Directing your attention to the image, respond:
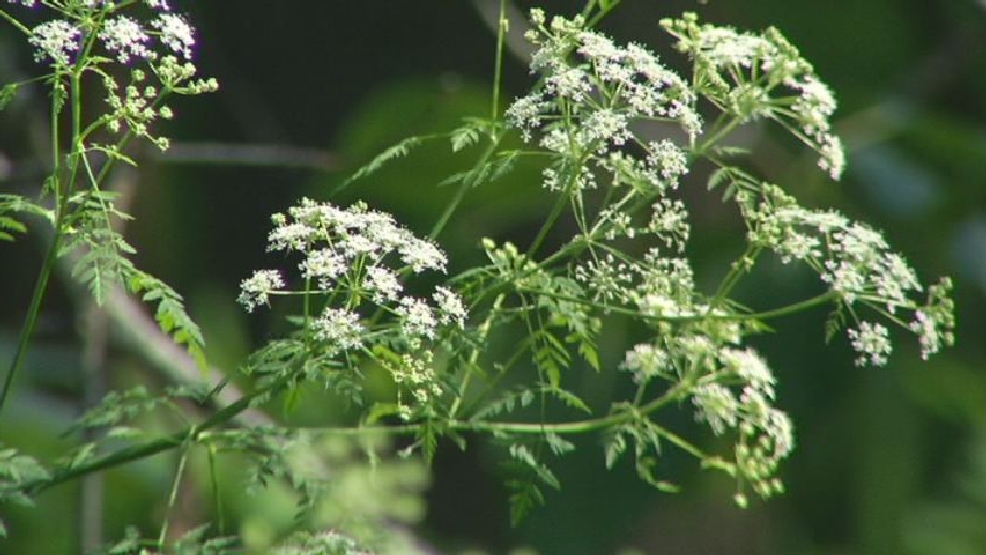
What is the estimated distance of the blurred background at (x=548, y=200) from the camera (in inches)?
155

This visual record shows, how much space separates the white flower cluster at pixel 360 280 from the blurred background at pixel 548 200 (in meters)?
2.17

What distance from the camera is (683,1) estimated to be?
16.0 feet

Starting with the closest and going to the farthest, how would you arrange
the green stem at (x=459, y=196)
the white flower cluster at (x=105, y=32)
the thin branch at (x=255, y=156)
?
1. the white flower cluster at (x=105, y=32)
2. the green stem at (x=459, y=196)
3. the thin branch at (x=255, y=156)

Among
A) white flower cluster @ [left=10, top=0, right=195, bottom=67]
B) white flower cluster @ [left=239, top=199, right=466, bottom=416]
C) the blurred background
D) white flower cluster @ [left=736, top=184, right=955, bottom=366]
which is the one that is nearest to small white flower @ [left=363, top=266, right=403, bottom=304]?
white flower cluster @ [left=239, top=199, right=466, bottom=416]

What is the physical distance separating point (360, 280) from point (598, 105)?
293 millimetres

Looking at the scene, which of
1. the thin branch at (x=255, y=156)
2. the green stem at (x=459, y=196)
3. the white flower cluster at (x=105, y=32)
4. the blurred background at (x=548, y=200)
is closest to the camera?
the white flower cluster at (x=105, y=32)

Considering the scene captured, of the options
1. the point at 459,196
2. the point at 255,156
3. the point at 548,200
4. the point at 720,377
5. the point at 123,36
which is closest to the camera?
the point at 123,36

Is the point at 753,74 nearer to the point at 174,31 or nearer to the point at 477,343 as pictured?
the point at 477,343

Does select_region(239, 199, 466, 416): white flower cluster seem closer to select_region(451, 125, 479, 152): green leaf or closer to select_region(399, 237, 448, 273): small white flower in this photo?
select_region(399, 237, 448, 273): small white flower

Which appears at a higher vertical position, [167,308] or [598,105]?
[598,105]

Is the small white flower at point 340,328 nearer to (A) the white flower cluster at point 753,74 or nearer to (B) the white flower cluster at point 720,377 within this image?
(B) the white flower cluster at point 720,377

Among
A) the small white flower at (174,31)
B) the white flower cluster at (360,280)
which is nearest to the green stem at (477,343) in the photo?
Answer: the white flower cluster at (360,280)

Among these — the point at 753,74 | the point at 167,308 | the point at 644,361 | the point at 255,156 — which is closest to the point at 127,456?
the point at 167,308

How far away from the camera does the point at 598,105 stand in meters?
1.41
